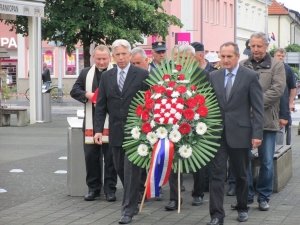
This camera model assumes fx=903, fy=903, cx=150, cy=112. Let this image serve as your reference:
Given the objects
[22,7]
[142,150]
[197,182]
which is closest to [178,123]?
[142,150]

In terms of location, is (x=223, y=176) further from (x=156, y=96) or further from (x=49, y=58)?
(x=49, y=58)

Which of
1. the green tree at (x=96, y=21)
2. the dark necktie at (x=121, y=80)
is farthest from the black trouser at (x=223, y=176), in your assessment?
the green tree at (x=96, y=21)

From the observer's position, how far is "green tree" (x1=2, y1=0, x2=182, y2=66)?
30344 millimetres

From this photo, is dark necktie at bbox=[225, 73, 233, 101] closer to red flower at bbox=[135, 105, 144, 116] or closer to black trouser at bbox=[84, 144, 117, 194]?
red flower at bbox=[135, 105, 144, 116]

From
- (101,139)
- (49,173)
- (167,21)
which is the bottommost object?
(49,173)

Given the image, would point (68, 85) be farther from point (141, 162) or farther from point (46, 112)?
point (141, 162)

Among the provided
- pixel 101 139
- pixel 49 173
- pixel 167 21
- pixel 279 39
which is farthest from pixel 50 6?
pixel 279 39

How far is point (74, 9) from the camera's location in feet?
101

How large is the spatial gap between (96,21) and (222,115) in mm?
21952

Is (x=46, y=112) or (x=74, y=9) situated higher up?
(x=74, y=9)

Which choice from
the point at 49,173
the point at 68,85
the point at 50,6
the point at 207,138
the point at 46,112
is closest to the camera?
the point at 207,138

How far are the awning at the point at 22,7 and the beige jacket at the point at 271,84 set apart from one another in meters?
14.7

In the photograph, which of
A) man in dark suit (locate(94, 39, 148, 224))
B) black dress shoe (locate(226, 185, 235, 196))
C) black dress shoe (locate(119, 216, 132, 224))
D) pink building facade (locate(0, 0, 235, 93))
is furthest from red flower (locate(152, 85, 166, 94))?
pink building facade (locate(0, 0, 235, 93))

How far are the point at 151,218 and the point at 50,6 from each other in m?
21.9
